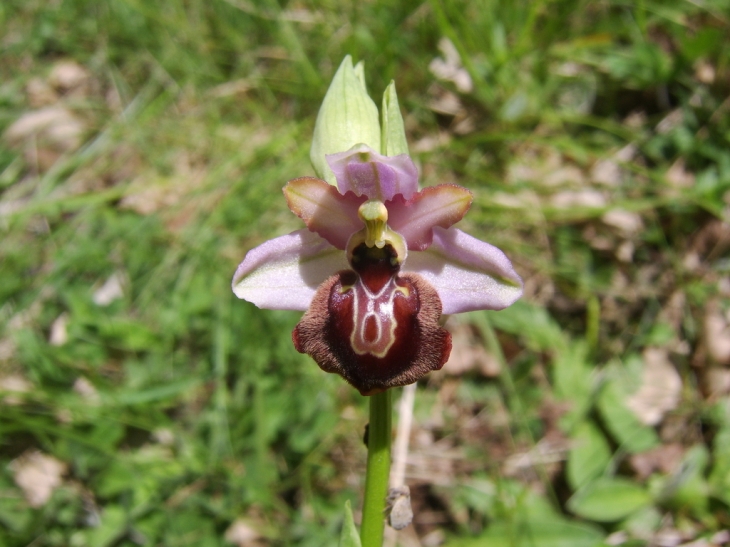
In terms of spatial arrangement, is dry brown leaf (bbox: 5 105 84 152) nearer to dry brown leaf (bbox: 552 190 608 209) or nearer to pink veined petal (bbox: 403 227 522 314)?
dry brown leaf (bbox: 552 190 608 209)

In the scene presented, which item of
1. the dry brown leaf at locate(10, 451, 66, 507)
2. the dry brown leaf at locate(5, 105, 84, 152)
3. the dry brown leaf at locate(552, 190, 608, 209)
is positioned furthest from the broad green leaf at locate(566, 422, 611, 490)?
the dry brown leaf at locate(5, 105, 84, 152)

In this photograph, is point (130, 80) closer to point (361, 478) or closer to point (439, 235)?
point (361, 478)

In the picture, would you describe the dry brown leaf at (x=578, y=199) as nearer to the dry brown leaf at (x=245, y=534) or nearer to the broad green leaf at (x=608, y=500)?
the broad green leaf at (x=608, y=500)

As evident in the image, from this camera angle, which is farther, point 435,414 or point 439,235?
point 435,414

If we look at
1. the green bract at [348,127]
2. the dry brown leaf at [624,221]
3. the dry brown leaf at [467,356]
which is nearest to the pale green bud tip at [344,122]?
the green bract at [348,127]

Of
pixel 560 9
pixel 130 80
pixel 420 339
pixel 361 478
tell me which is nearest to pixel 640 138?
pixel 560 9
